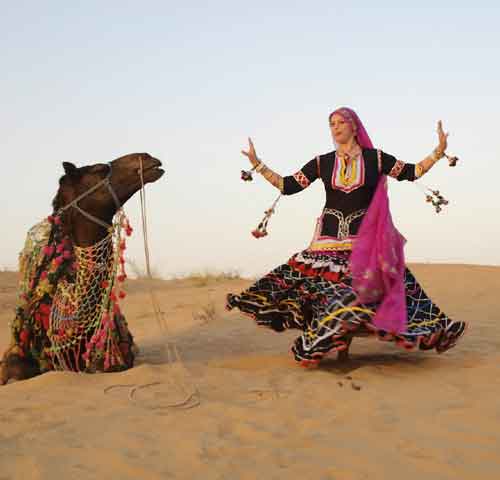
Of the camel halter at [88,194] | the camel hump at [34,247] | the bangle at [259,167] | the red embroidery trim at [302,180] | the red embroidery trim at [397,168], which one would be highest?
the bangle at [259,167]

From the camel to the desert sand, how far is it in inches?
10.0

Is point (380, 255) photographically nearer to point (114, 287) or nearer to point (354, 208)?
point (354, 208)

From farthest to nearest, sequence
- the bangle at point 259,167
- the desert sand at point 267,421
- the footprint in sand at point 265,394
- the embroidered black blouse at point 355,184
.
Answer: the bangle at point 259,167, the embroidered black blouse at point 355,184, the footprint in sand at point 265,394, the desert sand at point 267,421

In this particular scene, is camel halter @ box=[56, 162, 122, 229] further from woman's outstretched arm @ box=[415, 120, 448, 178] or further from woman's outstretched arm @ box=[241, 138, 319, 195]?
woman's outstretched arm @ box=[415, 120, 448, 178]

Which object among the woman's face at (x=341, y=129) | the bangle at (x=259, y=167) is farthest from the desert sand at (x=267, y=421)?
the woman's face at (x=341, y=129)

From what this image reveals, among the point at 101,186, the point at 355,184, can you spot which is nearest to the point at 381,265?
the point at 355,184

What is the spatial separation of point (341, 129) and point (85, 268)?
8.46 ft

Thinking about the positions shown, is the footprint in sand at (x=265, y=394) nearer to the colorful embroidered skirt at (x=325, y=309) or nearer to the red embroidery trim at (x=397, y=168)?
the colorful embroidered skirt at (x=325, y=309)

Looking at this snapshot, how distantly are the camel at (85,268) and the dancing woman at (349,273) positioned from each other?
1.25 metres

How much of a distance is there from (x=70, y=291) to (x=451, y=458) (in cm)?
322

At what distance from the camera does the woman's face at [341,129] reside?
5.80 meters

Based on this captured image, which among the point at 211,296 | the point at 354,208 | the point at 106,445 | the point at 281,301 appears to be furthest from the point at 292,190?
the point at 211,296

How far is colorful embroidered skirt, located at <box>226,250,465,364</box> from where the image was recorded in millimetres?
5098

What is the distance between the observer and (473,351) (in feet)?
21.7
